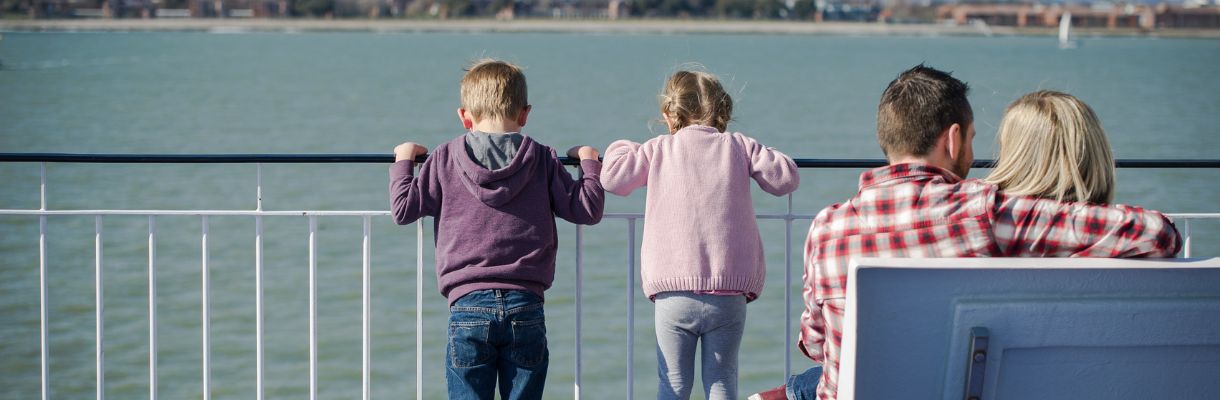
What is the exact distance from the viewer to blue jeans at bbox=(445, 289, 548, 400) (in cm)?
276

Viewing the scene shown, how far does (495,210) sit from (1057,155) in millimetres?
1227

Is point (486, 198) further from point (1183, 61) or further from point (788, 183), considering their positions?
point (1183, 61)

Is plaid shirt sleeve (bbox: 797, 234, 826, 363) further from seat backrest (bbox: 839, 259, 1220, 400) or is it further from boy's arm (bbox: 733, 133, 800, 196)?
boy's arm (bbox: 733, 133, 800, 196)

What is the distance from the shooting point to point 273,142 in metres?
28.1

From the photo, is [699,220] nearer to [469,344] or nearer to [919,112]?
[469,344]

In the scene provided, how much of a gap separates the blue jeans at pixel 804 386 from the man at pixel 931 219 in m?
0.09

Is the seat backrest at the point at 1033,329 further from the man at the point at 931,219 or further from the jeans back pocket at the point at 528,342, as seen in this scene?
the jeans back pocket at the point at 528,342

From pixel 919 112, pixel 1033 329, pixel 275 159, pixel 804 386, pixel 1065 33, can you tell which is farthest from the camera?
pixel 1065 33

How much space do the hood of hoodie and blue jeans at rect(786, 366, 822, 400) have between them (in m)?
0.75

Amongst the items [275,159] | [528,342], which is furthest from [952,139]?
[275,159]

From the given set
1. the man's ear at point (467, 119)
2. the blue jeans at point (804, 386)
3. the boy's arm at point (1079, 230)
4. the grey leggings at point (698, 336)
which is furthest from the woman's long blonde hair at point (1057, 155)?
the man's ear at point (467, 119)

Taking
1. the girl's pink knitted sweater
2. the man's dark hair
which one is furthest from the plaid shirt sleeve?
the girl's pink knitted sweater

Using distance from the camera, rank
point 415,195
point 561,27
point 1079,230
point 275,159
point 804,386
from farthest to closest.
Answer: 1. point 561,27
2. point 275,159
3. point 415,195
4. point 804,386
5. point 1079,230

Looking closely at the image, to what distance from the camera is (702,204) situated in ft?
9.07
